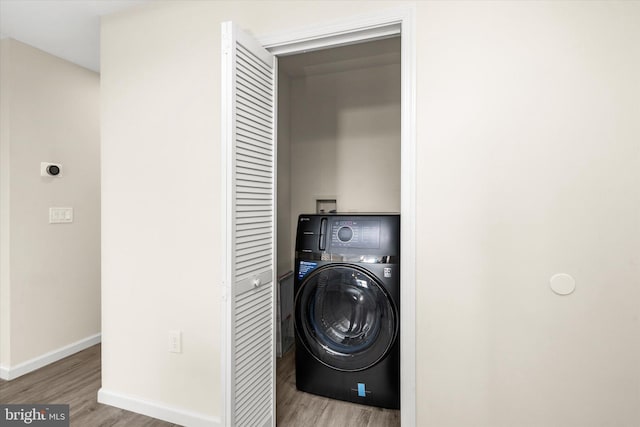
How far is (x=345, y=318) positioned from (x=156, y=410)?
1.23 metres

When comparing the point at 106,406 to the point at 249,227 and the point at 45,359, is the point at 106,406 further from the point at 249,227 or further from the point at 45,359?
the point at 249,227

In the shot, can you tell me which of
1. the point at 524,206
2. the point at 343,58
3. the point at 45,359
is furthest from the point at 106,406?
the point at 343,58

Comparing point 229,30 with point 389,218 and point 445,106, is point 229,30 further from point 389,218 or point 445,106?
point 389,218

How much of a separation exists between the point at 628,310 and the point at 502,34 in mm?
1163

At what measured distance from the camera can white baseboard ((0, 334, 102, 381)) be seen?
2.41 metres

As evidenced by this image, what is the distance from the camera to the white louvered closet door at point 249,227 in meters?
1.40

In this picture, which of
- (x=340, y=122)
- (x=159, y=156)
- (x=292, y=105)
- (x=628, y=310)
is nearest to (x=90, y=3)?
(x=159, y=156)

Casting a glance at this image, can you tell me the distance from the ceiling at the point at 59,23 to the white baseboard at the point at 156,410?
2.34 meters

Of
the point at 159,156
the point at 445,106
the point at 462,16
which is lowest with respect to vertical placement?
the point at 159,156

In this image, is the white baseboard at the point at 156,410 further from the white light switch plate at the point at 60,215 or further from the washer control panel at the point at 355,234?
the white light switch plate at the point at 60,215

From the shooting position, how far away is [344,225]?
2.16 metres

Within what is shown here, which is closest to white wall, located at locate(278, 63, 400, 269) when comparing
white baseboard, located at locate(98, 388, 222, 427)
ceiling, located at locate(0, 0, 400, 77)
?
ceiling, located at locate(0, 0, 400, 77)

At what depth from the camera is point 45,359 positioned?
2.63 metres

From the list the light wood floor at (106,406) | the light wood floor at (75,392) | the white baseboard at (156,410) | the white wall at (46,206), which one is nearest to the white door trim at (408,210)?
the light wood floor at (106,406)
